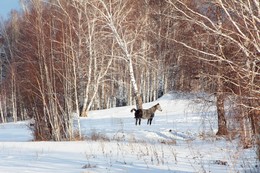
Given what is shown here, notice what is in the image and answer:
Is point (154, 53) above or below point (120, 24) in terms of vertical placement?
below

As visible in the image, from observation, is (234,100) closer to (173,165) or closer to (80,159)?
(173,165)

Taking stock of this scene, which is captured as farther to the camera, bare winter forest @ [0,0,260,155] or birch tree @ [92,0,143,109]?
birch tree @ [92,0,143,109]

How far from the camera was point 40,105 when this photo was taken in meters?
17.6

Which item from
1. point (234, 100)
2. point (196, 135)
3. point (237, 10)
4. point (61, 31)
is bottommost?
point (196, 135)

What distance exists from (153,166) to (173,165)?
0.40 m

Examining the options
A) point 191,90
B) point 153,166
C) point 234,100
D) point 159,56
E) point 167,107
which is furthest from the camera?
point 159,56

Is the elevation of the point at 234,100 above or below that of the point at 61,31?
below

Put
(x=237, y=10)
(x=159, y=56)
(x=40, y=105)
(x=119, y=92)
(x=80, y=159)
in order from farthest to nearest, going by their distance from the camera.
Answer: (x=119, y=92) → (x=159, y=56) → (x=40, y=105) → (x=80, y=159) → (x=237, y=10)

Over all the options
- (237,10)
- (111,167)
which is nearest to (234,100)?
(237,10)

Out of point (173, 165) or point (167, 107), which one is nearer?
point (173, 165)

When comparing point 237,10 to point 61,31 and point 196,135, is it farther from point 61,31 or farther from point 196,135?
point 61,31

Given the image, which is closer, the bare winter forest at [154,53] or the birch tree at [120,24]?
the bare winter forest at [154,53]

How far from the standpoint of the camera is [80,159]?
10352 mm

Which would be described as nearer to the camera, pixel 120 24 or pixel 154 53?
pixel 120 24
